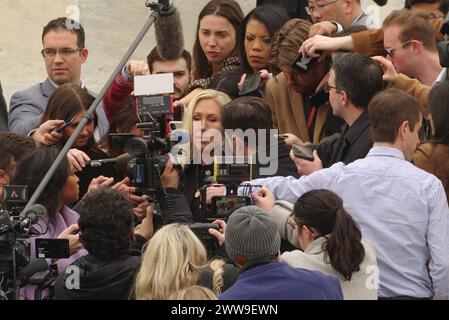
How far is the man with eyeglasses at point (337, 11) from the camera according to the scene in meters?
5.94

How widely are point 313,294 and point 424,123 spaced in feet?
5.54

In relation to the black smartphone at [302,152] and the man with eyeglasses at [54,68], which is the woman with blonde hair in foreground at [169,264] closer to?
the black smartphone at [302,152]

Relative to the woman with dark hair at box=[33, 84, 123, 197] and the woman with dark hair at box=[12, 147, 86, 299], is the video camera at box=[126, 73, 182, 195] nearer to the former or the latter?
the woman with dark hair at box=[12, 147, 86, 299]

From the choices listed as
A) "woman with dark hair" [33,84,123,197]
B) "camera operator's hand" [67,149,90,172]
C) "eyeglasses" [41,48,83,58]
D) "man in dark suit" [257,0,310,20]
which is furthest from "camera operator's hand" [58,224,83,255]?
"man in dark suit" [257,0,310,20]

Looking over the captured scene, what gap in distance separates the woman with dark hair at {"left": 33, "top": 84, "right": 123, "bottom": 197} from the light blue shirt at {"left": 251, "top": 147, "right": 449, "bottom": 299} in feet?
5.56

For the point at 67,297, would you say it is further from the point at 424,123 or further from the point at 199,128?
the point at 424,123

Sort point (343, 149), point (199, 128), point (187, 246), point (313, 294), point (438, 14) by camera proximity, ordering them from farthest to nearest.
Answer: point (438, 14) → point (199, 128) → point (343, 149) → point (187, 246) → point (313, 294)

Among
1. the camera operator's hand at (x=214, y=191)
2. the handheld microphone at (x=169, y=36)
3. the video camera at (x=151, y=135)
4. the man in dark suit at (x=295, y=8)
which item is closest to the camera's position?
the camera operator's hand at (x=214, y=191)

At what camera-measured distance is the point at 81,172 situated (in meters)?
5.82

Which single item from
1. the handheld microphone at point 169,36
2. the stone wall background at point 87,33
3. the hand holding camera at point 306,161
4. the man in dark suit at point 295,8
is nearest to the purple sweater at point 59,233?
the hand holding camera at point 306,161

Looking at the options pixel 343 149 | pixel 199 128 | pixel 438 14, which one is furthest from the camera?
pixel 438 14

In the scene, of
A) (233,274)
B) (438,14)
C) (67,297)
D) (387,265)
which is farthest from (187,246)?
(438,14)

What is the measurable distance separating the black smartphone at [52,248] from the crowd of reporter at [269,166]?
0.22 feet

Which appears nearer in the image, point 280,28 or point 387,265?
point 387,265
